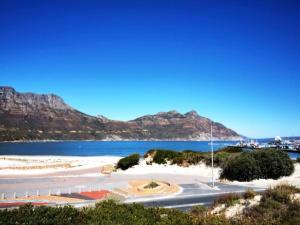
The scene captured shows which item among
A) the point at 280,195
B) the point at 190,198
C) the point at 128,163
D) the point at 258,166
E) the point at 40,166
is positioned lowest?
the point at 40,166

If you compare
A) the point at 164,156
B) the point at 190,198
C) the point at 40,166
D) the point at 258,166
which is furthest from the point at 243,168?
the point at 40,166

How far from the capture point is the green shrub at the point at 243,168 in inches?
1242

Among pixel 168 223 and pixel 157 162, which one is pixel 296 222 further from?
pixel 157 162

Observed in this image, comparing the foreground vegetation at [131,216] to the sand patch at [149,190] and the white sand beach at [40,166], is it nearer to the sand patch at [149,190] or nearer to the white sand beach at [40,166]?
the sand patch at [149,190]

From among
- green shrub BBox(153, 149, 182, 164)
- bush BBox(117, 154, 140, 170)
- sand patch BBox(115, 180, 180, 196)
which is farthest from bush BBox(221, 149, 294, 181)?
bush BBox(117, 154, 140, 170)

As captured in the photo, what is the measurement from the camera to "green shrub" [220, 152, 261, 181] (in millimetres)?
31556

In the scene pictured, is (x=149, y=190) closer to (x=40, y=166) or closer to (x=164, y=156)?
(x=164, y=156)

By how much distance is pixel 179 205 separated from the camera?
20.0m

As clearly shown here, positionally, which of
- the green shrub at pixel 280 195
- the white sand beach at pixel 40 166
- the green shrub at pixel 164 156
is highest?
the green shrub at pixel 280 195

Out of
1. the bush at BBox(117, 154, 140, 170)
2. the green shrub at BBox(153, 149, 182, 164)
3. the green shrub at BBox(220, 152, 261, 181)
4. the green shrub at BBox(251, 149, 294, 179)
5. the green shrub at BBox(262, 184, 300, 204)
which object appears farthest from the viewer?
the green shrub at BBox(153, 149, 182, 164)

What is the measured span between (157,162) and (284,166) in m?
20.6

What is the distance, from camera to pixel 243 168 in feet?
104

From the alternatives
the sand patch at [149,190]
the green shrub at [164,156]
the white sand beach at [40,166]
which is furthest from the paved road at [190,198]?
the white sand beach at [40,166]

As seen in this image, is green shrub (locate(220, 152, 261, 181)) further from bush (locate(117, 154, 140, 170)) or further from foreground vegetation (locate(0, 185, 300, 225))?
bush (locate(117, 154, 140, 170))
